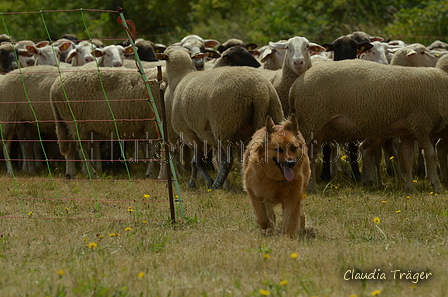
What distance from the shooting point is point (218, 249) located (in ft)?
18.0

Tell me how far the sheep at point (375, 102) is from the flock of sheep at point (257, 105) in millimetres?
12

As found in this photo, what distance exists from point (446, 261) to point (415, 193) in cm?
374

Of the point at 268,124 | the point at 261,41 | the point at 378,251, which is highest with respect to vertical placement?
the point at 268,124

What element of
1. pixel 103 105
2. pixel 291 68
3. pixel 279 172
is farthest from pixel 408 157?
pixel 103 105

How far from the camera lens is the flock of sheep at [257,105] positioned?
8719 mm

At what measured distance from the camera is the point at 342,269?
4.70 m

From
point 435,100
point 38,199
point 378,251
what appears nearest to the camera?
point 378,251

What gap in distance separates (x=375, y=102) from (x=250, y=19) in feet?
60.0

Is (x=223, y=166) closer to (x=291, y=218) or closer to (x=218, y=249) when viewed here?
(x=291, y=218)

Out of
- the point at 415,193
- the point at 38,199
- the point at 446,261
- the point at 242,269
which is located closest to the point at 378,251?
the point at 446,261

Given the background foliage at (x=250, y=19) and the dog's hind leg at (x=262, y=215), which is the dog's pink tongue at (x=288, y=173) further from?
the background foliage at (x=250, y=19)

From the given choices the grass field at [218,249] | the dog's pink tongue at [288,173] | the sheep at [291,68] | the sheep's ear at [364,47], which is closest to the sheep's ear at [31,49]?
the sheep at [291,68]

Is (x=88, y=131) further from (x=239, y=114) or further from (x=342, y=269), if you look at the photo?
(x=342, y=269)

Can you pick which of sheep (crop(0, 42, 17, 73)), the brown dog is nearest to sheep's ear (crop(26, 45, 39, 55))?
sheep (crop(0, 42, 17, 73))
